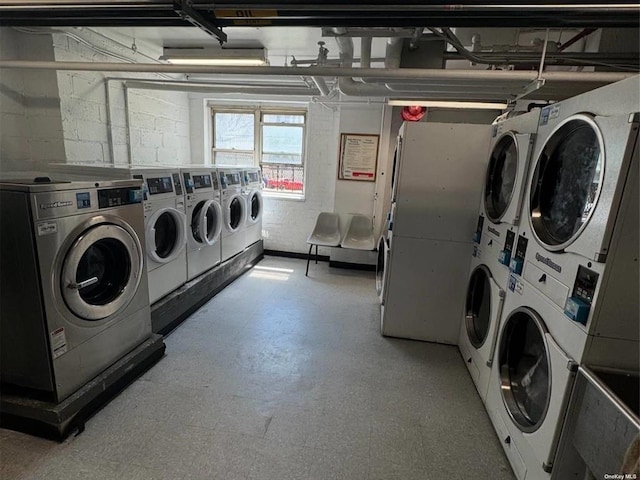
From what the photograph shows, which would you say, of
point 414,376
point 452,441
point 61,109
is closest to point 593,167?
point 452,441

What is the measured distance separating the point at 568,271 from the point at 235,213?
11.5 feet

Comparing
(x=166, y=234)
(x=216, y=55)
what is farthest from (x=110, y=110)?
(x=166, y=234)

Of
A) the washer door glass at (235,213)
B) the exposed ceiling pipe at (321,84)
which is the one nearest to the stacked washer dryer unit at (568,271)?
the exposed ceiling pipe at (321,84)

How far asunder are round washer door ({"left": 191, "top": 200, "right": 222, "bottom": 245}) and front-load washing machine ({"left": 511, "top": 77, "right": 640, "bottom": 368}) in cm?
272

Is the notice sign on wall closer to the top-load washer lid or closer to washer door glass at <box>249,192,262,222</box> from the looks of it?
washer door glass at <box>249,192,262,222</box>

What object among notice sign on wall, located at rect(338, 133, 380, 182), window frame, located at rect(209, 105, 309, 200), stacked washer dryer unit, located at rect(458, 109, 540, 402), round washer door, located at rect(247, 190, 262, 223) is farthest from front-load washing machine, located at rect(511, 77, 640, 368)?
window frame, located at rect(209, 105, 309, 200)

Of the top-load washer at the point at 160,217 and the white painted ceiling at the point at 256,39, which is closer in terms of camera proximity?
the top-load washer at the point at 160,217

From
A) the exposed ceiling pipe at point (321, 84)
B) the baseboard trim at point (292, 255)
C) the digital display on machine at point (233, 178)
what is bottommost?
the baseboard trim at point (292, 255)

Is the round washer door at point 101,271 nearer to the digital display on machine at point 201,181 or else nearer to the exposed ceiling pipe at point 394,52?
the digital display on machine at point 201,181

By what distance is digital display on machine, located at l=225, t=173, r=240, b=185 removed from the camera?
148 inches

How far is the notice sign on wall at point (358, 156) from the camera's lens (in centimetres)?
436

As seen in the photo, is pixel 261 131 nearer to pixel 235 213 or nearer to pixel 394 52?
pixel 235 213

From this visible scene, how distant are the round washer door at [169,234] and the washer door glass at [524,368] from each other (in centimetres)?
249

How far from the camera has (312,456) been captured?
1.69 m
